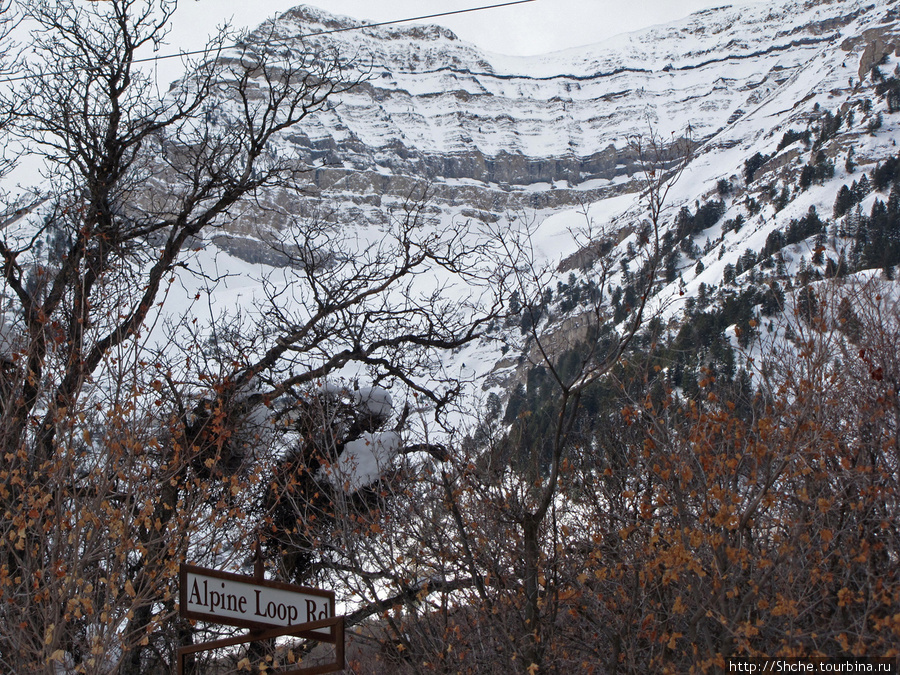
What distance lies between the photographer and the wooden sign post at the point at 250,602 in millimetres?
3766

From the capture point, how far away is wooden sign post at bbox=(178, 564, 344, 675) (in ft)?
12.4

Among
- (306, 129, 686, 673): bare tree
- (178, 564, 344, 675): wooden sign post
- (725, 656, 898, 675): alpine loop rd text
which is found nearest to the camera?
(178, 564, 344, 675): wooden sign post

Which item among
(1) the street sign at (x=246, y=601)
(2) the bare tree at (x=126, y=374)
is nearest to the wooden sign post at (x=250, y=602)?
(1) the street sign at (x=246, y=601)

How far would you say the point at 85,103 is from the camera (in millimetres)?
9070

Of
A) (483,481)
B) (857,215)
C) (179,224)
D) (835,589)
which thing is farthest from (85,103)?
(857,215)

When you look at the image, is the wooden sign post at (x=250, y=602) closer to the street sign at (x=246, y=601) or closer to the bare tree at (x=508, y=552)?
the street sign at (x=246, y=601)

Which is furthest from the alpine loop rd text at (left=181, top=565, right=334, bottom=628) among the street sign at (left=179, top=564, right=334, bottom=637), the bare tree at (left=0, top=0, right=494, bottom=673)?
the bare tree at (left=0, top=0, right=494, bottom=673)

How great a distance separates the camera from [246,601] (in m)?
3.83

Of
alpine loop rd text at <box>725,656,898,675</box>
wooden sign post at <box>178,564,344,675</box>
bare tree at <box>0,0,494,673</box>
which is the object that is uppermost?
bare tree at <box>0,0,494,673</box>

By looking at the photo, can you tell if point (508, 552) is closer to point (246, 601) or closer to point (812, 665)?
point (812, 665)

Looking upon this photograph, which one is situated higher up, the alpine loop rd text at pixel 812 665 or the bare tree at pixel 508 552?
the bare tree at pixel 508 552

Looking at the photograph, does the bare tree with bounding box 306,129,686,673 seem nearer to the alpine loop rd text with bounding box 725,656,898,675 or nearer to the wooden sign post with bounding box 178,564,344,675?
the alpine loop rd text with bounding box 725,656,898,675

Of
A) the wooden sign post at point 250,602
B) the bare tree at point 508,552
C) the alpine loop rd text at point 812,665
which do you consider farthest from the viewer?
the bare tree at point 508,552

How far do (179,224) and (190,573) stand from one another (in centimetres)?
569
